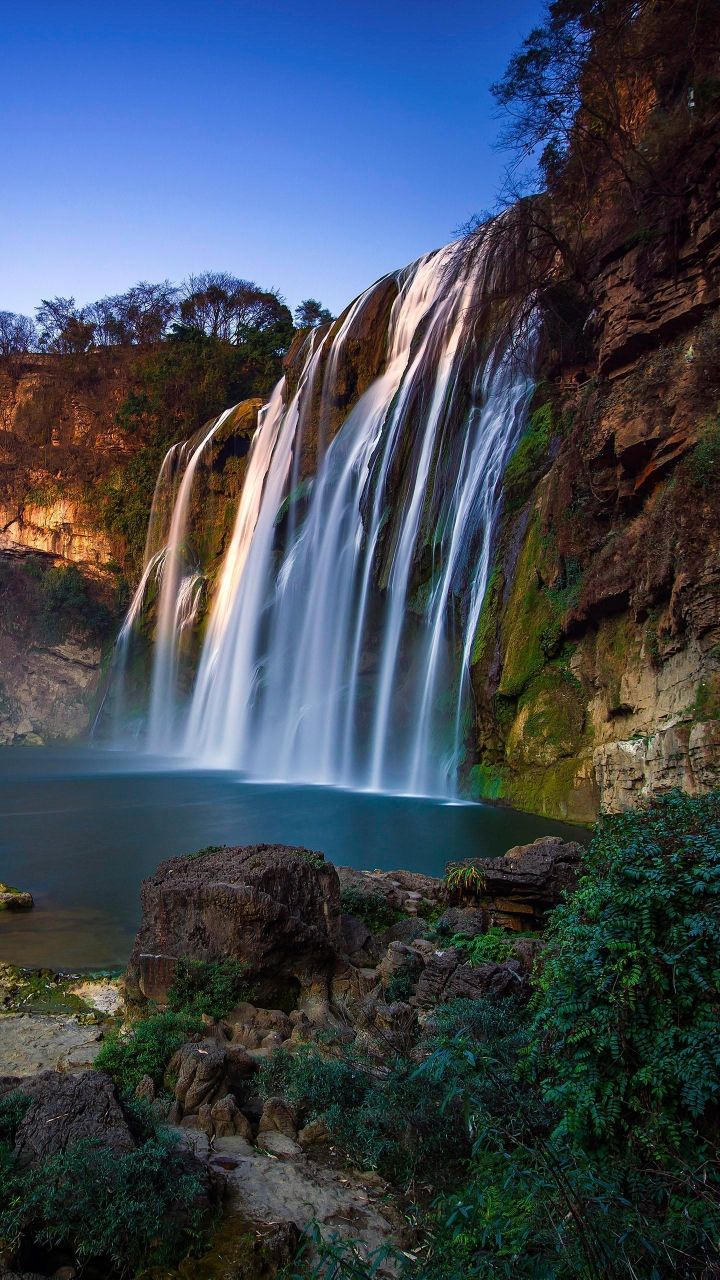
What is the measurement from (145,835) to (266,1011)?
27.7ft

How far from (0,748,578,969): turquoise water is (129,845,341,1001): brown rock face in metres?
1.62

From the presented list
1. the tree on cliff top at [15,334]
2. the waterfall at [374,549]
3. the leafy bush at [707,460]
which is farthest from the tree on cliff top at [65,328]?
the leafy bush at [707,460]

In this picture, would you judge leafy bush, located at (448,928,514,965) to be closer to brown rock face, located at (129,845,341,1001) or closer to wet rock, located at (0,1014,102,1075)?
brown rock face, located at (129,845,341,1001)

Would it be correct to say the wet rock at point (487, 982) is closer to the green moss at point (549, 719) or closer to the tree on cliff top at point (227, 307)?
the green moss at point (549, 719)

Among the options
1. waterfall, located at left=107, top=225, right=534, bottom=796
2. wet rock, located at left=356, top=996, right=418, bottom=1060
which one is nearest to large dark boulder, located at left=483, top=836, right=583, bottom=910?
wet rock, located at left=356, top=996, right=418, bottom=1060

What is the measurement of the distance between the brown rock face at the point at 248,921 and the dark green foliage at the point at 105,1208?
2.56 m

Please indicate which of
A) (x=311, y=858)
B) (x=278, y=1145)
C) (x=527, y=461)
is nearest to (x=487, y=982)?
(x=278, y=1145)

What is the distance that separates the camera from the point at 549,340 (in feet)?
54.7

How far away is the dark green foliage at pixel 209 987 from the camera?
17.1ft

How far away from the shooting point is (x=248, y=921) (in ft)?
18.3

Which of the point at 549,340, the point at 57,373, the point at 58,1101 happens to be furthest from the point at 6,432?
the point at 58,1101

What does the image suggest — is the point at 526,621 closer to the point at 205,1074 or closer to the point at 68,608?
the point at 205,1074

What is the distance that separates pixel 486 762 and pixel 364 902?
8613mm

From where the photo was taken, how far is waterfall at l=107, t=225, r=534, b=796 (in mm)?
17141
